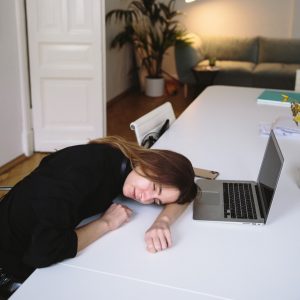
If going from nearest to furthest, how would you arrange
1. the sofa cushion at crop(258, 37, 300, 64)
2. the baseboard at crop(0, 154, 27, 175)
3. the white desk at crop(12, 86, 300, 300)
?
the white desk at crop(12, 86, 300, 300) < the baseboard at crop(0, 154, 27, 175) < the sofa cushion at crop(258, 37, 300, 64)

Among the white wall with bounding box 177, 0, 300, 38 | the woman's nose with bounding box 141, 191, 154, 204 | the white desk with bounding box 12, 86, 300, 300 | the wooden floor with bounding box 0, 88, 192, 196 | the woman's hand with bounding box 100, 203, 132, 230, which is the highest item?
the white wall with bounding box 177, 0, 300, 38

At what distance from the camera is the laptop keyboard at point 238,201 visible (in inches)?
58.2

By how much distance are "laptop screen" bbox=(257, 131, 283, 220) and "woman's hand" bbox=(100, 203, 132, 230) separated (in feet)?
1.43

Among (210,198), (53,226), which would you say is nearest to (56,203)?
(53,226)

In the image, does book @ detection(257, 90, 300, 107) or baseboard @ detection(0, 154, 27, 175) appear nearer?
book @ detection(257, 90, 300, 107)

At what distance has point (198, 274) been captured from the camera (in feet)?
3.88

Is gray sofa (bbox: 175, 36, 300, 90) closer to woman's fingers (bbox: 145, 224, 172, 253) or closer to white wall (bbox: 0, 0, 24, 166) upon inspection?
white wall (bbox: 0, 0, 24, 166)

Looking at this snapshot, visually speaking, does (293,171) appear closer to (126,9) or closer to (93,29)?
(93,29)

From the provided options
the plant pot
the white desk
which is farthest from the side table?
the white desk

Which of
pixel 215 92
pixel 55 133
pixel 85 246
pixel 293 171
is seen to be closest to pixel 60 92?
pixel 55 133

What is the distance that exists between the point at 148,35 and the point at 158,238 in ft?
17.4

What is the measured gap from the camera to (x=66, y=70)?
153 inches

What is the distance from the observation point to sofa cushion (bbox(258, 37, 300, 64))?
623 cm

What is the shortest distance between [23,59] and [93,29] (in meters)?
0.62
